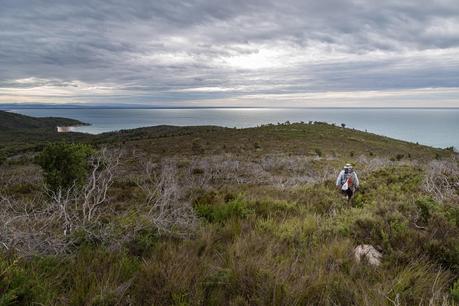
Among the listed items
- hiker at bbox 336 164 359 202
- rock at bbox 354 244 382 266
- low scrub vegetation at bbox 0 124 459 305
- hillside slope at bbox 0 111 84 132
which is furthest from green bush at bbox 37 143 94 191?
hillside slope at bbox 0 111 84 132

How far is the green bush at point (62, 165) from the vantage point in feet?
33.7

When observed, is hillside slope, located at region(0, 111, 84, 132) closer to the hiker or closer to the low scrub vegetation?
the hiker

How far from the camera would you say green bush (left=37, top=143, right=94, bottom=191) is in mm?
10273

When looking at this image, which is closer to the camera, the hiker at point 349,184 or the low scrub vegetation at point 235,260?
the low scrub vegetation at point 235,260

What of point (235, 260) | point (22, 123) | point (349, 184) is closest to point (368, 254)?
point (235, 260)

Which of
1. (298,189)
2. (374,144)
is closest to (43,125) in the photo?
(374,144)

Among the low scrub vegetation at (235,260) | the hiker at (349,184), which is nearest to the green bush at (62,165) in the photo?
the low scrub vegetation at (235,260)

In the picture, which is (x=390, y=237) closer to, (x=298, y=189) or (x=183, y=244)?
(x=183, y=244)

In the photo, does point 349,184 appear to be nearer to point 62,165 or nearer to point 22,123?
point 62,165

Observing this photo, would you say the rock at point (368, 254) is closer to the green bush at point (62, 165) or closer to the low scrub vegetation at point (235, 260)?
the low scrub vegetation at point (235, 260)

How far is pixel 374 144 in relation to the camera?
39.7m

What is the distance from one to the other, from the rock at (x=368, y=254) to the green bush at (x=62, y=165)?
30.0 feet

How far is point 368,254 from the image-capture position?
3889 mm

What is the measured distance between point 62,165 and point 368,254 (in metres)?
10.0
